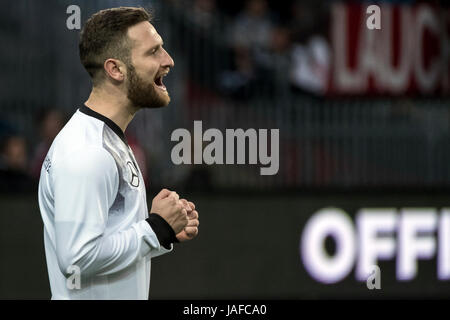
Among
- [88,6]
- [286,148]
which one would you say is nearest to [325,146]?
[286,148]

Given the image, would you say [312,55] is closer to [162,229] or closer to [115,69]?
[115,69]

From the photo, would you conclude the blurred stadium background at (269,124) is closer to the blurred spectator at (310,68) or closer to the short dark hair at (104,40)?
the blurred spectator at (310,68)

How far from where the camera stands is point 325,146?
9883 mm

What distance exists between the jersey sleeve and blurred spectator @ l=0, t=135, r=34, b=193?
19.5 feet

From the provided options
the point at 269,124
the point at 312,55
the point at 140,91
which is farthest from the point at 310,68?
the point at 140,91

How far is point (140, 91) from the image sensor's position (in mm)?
3797

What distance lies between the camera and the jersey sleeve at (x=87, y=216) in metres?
3.46

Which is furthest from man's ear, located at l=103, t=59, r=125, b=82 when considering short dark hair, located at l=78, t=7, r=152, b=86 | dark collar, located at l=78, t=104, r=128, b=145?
dark collar, located at l=78, t=104, r=128, b=145

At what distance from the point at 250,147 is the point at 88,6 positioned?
7.70 feet

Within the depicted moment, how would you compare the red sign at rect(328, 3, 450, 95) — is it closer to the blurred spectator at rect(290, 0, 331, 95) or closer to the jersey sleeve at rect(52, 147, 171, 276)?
the blurred spectator at rect(290, 0, 331, 95)

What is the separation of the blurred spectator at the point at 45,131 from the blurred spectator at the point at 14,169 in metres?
0.09

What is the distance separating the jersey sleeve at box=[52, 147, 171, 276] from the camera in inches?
136
